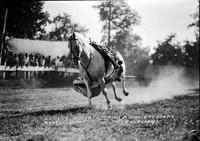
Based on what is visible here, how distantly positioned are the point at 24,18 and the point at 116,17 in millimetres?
26824

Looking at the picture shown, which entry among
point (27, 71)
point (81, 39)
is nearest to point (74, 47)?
point (81, 39)

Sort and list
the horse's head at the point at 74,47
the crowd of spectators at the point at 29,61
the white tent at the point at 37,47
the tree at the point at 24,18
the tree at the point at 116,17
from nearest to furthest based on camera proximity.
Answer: the horse's head at the point at 74,47 < the crowd of spectators at the point at 29,61 < the white tent at the point at 37,47 < the tree at the point at 24,18 < the tree at the point at 116,17

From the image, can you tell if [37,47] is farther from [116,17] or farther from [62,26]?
[62,26]

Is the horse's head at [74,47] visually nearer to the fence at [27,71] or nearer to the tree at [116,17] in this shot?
the fence at [27,71]

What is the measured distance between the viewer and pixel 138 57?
76250 mm

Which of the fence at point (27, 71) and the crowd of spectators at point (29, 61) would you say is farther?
the crowd of spectators at point (29, 61)

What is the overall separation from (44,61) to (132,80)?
38.0 ft

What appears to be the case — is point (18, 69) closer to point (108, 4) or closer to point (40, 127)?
point (40, 127)

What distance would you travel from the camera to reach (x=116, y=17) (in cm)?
5334

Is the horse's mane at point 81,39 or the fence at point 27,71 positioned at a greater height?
the horse's mane at point 81,39

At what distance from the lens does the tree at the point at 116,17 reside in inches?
2029

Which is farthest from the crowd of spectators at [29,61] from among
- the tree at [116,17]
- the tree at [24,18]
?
the tree at [116,17]

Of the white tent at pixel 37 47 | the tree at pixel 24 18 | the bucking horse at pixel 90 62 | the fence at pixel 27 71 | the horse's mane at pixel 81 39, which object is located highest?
the tree at pixel 24 18

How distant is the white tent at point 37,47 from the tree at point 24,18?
111 inches
